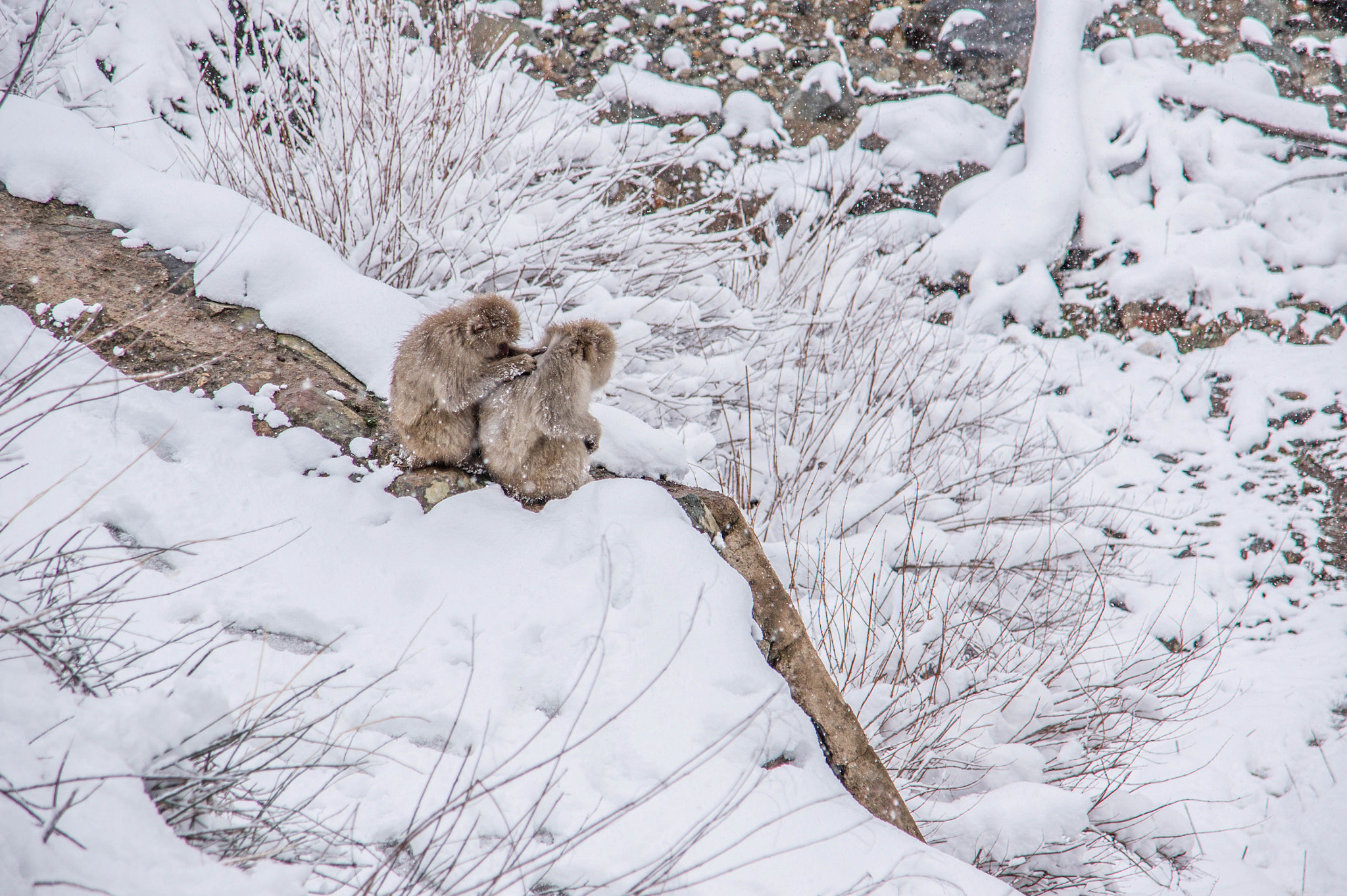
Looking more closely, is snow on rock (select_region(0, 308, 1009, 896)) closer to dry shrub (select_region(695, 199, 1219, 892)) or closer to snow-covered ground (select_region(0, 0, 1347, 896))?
snow-covered ground (select_region(0, 0, 1347, 896))

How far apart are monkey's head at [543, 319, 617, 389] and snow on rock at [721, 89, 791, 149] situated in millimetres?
5567

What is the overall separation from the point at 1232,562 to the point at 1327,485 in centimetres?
104

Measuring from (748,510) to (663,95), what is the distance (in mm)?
4841

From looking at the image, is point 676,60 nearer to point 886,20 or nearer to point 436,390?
point 886,20

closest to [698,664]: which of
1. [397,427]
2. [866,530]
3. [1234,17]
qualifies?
[397,427]

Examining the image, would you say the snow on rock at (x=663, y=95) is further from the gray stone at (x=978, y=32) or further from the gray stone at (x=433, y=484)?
the gray stone at (x=433, y=484)

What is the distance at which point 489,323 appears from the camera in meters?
1.89

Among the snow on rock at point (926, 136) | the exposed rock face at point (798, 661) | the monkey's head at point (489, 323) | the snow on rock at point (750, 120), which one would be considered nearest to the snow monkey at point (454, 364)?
the monkey's head at point (489, 323)

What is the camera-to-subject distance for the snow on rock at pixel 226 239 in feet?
8.32

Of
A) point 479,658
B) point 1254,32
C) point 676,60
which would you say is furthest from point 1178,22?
point 479,658

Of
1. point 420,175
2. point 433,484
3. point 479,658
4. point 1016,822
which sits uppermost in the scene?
point 420,175

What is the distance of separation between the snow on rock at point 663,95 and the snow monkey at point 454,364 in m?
5.67

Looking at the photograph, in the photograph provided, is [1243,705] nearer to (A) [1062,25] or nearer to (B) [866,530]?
(B) [866,530]

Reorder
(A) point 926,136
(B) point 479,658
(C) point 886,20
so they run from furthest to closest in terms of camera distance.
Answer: (C) point 886,20 → (A) point 926,136 → (B) point 479,658
